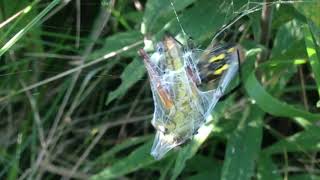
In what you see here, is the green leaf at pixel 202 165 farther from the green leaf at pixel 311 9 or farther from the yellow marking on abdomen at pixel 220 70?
the green leaf at pixel 311 9

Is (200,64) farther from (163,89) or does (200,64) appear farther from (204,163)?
(204,163)

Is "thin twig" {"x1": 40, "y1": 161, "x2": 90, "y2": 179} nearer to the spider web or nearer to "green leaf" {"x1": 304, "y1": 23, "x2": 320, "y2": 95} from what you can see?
the spider web

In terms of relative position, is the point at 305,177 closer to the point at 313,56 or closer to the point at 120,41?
the point at 313,56

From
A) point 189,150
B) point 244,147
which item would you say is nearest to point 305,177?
point 244,147

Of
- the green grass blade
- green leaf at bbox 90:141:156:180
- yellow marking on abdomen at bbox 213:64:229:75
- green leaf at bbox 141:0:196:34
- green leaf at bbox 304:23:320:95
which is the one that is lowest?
green leaf at bbox 90:141:156:180

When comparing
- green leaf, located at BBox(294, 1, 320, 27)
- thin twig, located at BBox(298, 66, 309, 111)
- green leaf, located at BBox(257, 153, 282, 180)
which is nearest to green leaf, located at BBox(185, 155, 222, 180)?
green leaf, located at BBox(257, 153, 282, 180)

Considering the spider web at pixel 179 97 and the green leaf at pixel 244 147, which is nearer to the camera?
the spider web at pixel 179 97

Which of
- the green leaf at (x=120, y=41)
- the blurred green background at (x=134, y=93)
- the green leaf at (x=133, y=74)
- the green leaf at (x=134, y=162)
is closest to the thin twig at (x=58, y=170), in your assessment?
the blurred green background at (x=134, y=93)
